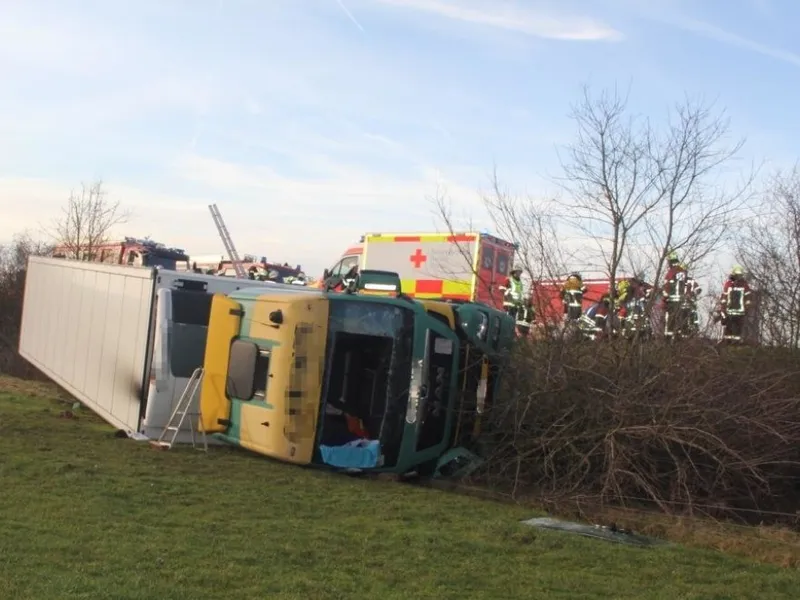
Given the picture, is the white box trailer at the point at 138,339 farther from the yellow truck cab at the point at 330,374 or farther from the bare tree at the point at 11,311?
the bare tree at the point at 11,311

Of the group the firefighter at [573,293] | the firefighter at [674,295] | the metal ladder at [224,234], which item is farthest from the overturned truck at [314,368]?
the metal ladder at [224,234]

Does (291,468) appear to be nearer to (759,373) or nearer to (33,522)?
(33,522)

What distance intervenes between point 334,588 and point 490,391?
4.33 m

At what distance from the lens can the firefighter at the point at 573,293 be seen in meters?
10.1

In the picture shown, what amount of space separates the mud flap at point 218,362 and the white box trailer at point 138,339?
708 mm

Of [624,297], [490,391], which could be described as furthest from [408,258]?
[490,391]

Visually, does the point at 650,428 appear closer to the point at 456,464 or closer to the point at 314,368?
the point at 456,464

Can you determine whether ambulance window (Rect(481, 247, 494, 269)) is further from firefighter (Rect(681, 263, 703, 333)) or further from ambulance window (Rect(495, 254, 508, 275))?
firefighter (Rect(681, 263, 703, 333))

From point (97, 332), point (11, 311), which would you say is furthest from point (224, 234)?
point (97, 332)

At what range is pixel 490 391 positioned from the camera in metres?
8.59

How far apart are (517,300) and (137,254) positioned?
11.6 m

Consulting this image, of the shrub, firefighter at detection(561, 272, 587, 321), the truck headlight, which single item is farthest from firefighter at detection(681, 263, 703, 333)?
the truck headlight

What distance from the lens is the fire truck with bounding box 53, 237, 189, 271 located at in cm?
2022

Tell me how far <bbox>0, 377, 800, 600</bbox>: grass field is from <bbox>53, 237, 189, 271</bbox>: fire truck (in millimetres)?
12107
